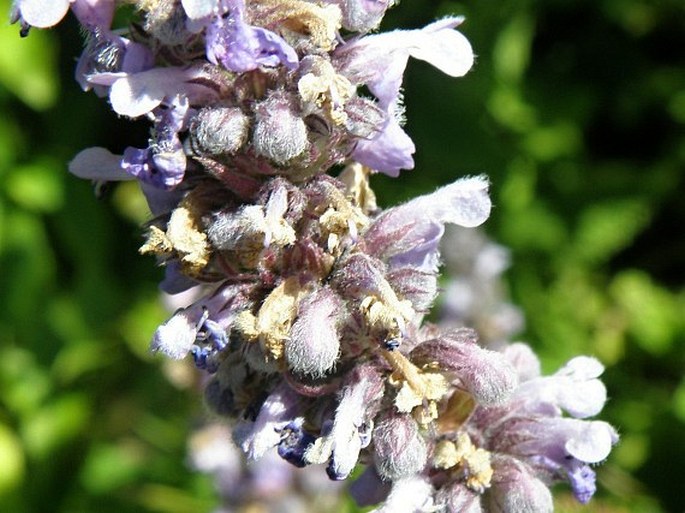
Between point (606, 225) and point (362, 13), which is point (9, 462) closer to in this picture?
point (606, 225)

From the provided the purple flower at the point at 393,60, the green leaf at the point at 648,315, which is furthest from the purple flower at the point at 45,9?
the green leaf at the point at 648,315

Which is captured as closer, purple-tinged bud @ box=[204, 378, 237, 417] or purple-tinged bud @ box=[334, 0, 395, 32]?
purple-tinged bud @ box=[334, 0, 395, 32]

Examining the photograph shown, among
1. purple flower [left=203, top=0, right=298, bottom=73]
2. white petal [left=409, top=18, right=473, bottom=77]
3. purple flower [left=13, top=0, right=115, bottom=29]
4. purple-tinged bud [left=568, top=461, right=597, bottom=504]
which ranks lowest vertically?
purple-tinged bud [left=568, top=461, right=597, bottom=504]

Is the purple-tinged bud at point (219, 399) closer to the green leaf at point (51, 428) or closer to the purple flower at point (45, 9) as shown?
the purple flower at point (45, 9)

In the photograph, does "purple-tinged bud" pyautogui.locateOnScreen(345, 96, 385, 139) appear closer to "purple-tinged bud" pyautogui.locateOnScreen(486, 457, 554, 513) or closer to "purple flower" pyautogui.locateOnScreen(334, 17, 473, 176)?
"purple flower" pyautogui.locateOnScreen(334, 17, 473, 176)

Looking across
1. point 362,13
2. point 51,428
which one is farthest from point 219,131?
point 51,428

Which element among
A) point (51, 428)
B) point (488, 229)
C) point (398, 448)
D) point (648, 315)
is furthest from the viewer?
point (648, 315)

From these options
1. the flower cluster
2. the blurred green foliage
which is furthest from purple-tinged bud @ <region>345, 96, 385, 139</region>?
the blurred green foliage
